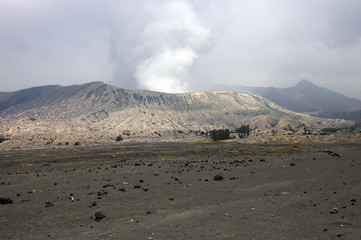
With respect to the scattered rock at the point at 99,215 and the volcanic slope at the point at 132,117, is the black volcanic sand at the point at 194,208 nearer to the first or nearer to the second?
the scattered rock at the point at 99,215

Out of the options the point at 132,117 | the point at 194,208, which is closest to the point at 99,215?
the point at 194,208

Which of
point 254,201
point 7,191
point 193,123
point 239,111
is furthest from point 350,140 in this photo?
point 239,111

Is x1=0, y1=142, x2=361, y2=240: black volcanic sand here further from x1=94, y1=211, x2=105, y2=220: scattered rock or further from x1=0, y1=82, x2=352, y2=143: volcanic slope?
x1=0, y1=82, x2=352, y2=143: volcanic slope

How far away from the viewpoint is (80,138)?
106 metres

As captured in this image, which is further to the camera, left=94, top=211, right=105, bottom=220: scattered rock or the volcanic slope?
the volcanic slope

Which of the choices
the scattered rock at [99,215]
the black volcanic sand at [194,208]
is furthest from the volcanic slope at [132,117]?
the scattered rock at [99,215]

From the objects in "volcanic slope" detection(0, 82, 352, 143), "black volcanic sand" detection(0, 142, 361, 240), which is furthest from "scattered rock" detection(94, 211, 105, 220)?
"volcanic slope" detection(0, 82, 352, 143)

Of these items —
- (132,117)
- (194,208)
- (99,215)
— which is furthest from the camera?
(132,117)

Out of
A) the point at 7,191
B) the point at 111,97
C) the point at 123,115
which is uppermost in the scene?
the point at 111,97

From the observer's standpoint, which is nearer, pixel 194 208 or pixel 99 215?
pixel 99 215

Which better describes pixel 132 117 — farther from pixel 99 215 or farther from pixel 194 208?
pixel 99 215

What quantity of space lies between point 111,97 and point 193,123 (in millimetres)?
65757

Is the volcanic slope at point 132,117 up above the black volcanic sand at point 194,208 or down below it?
above

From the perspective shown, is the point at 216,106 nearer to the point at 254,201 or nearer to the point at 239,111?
the point at 239,111
